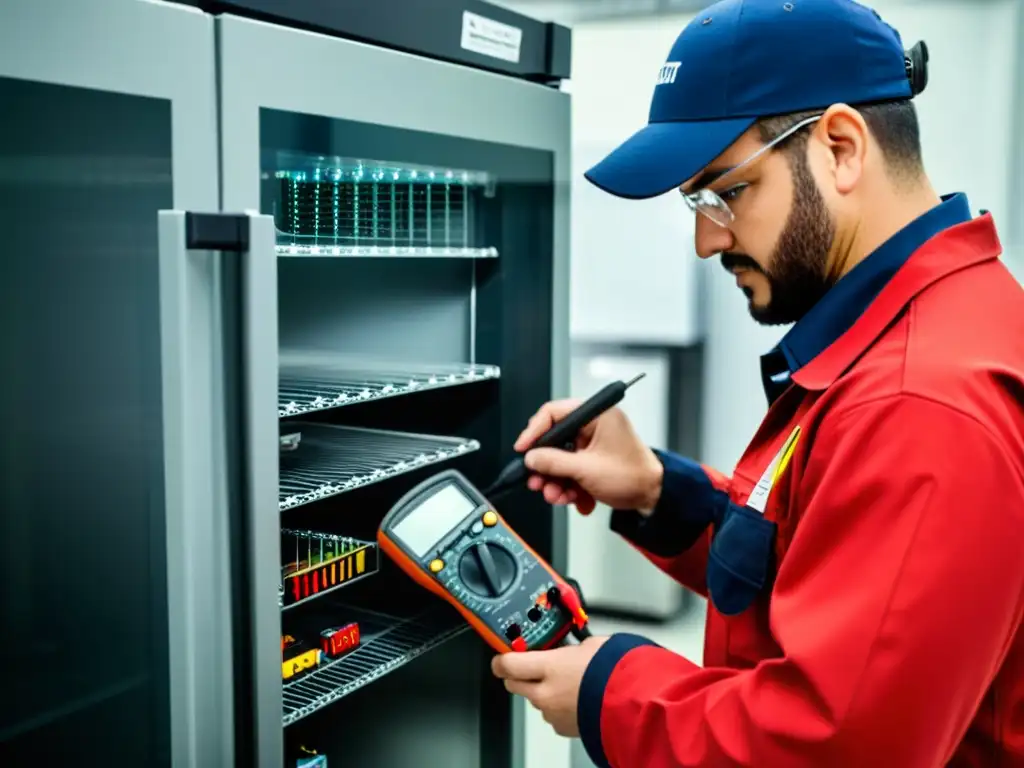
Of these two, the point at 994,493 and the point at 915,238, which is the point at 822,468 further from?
the point at 915,238

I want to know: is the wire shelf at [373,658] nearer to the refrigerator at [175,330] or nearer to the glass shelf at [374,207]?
the refrigerator at [175,330]

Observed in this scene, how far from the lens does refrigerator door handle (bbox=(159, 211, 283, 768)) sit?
1061mm

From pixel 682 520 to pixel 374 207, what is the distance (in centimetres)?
72

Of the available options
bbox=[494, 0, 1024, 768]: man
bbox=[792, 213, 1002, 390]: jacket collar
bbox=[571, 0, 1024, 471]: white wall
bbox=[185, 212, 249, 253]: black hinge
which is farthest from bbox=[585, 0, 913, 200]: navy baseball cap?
bbox=[571, 0, 1024, 471]: white wall

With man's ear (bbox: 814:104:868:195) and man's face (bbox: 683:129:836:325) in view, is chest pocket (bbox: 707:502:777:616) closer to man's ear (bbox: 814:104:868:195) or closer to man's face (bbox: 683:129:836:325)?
man's face (bbox: 683:129:836:325)

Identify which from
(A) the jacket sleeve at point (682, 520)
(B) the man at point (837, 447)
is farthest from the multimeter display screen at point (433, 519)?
(A) the jacket sleeve at point (682, 520)

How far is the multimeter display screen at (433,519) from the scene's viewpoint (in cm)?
146

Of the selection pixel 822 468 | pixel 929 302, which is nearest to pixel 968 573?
pixel 822 468

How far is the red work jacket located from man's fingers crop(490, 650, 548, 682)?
→ 0.63 ft

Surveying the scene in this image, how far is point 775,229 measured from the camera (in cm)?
120

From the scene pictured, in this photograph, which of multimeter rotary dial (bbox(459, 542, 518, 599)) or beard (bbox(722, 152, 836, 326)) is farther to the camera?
multimeter rotary dial (bbox(459, 542, 518, 599))

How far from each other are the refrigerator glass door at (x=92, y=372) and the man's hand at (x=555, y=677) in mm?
423

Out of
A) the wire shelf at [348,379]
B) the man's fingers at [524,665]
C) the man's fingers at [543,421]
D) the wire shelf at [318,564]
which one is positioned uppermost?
the wire shelf at [348,379]

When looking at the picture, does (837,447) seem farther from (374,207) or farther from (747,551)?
(374,207)
